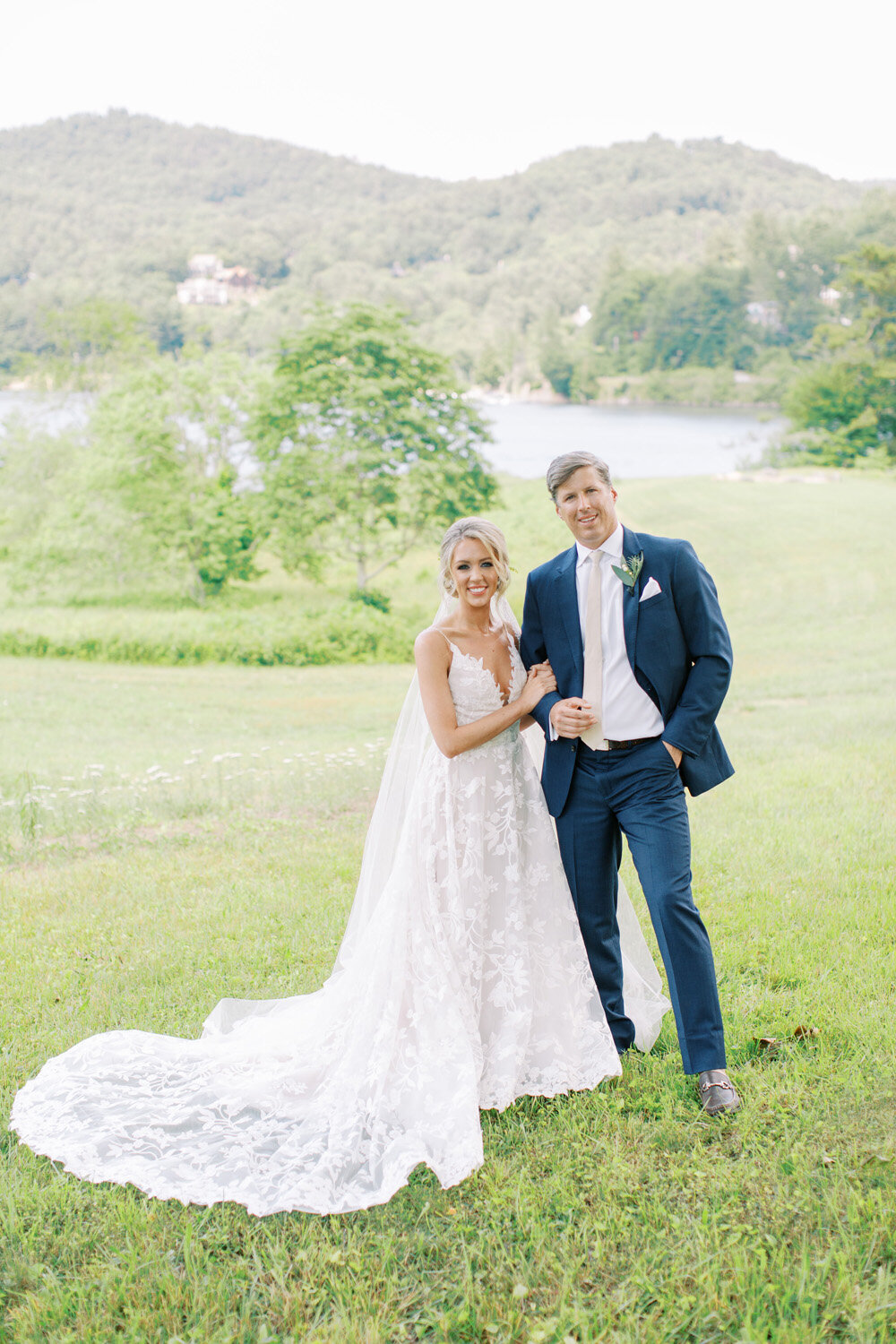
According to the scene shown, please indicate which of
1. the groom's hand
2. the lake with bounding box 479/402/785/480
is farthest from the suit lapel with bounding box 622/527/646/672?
the lake with bounding box 479/402/785/480

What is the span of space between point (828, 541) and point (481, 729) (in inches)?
1250

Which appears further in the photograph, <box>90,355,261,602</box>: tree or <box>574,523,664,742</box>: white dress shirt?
<box>90,355,261,602</box>: tree

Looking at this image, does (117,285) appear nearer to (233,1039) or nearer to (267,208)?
(267,208)

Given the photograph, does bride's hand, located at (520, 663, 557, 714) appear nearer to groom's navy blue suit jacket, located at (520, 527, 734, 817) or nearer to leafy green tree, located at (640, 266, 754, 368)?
groom's navy blue suit jacket, located at (520, 527, 734, 817)

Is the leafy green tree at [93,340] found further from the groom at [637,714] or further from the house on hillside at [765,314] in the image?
the groom at [637,714]

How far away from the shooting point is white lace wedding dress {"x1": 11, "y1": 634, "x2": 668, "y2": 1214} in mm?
3262

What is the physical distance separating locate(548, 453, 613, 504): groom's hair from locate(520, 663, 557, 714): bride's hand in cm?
62

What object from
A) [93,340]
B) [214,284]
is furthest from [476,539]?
[214,284]

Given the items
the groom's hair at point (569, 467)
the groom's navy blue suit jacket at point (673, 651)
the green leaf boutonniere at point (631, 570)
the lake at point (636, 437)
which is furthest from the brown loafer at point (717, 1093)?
the lake at point (636, 437)

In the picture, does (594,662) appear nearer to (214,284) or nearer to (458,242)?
(214,284)

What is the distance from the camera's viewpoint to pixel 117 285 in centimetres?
6544

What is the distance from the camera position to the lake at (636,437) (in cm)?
5097

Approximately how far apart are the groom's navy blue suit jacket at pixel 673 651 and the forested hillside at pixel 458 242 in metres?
46.6

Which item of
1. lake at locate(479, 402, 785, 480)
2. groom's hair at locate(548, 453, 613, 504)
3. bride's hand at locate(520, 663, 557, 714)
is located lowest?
bride's hand at locate(520, 663, 557, 714)
